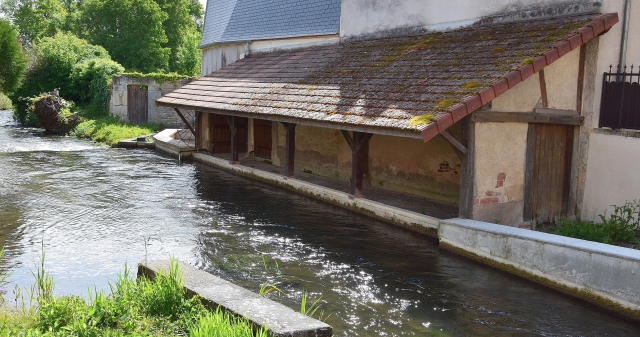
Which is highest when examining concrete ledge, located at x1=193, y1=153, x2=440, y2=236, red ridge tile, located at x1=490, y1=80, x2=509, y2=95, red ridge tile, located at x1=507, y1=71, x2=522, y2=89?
red ridge tile, located at x1=507, y1=71, x2=522, y2=89


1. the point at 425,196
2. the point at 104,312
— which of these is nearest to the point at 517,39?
A: the point at 425,196

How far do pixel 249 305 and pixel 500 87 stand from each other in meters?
4.87

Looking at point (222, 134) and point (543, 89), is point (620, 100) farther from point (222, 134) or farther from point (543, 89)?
point (222, 134)

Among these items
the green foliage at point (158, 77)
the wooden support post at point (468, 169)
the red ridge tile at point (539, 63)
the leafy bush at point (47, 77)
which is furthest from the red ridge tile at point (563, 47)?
the leafy bush at point (47, 77)

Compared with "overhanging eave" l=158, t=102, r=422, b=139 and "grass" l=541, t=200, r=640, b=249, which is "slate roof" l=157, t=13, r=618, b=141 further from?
"grass" l=541, t=200, r=640, b=249

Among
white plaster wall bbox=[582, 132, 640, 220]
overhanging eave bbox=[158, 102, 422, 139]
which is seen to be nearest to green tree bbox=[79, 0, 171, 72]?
overhanging eave bbox=[158, 102, 422, 139]

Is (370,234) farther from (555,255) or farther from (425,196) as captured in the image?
(555,255)

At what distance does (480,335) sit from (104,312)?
11.4ft

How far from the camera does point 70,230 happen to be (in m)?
9.27

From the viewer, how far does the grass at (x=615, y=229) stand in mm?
7980

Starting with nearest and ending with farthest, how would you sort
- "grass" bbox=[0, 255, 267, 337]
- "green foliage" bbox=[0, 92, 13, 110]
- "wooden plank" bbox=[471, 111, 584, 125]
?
1. "grass" bbox=[0, 255, 267, 337]
2. "wooden plank" bbox=[471, 111, 584, 125]
3. "green foliage" bbox=[0, 92, 13, 110]

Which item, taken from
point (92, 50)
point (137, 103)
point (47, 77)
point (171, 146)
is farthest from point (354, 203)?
point (92, 50)

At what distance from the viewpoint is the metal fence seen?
877 cm

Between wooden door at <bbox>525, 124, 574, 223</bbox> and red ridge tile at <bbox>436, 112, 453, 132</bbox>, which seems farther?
wooden door at <bbox>525, 124, 574, 223</bbox>
